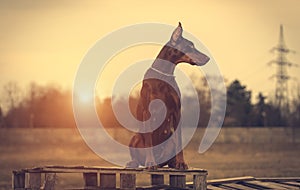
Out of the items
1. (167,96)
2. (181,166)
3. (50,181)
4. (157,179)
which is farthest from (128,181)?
(157,179)

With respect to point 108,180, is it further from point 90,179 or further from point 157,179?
point 157,179

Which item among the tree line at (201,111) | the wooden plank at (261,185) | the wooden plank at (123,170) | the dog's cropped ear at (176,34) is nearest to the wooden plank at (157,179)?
the wooden plank at (123,170)

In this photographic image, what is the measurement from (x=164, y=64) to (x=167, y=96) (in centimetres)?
42

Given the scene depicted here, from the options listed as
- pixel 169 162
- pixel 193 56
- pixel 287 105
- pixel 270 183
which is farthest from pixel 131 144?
pixel 287 105

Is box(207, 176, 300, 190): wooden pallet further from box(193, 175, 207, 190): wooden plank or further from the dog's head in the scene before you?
the dog's head

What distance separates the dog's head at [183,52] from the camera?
10.7 meters

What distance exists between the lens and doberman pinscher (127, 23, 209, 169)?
10672mm

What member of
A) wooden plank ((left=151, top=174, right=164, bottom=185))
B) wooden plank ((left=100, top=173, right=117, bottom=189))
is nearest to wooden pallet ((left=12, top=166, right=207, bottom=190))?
wooden plank ((left=100, top=173, right=117, bottom=189))

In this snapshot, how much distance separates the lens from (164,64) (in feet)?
35.0

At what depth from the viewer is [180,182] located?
11.5m

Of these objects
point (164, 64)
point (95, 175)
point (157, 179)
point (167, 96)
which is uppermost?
point (164, 64)

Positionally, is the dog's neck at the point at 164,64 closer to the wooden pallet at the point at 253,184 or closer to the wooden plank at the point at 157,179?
the wooden plank at the point at 157,179

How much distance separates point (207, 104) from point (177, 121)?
203 ft

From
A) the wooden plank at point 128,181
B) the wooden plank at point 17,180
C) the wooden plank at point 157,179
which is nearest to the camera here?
the wooden plank at point 128,181
